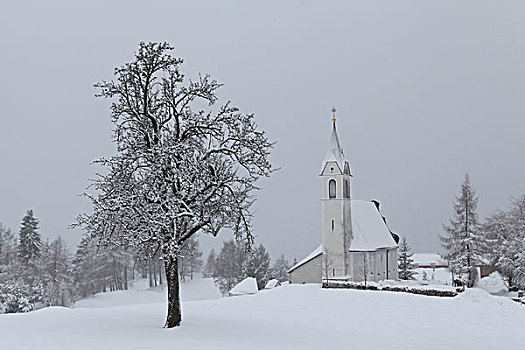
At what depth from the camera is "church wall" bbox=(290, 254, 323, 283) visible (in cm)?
5231

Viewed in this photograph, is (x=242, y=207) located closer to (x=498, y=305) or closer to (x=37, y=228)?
(x=498, y=305)

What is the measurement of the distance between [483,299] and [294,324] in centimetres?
1076

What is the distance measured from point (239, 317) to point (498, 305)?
12075 millimetres

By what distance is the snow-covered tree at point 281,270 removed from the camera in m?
94.3

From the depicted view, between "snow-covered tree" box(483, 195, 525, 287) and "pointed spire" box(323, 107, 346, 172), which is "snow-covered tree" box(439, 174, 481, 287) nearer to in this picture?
"snow-covered tree" box(483, 195, 525, 287)

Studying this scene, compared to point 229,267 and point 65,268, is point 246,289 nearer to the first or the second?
point 65,268

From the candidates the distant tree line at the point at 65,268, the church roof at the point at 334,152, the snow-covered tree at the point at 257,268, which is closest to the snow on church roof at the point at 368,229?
the church roof at the point at 334,152

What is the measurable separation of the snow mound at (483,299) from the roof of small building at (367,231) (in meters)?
25.8

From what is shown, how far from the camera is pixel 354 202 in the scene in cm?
5759

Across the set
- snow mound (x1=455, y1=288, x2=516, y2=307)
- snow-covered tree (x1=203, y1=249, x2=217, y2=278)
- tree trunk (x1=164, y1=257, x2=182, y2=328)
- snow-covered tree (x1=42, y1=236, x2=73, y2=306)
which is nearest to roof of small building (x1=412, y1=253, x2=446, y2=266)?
snow-covered tree (x1=203, y1=249, x2=217, y2=278)

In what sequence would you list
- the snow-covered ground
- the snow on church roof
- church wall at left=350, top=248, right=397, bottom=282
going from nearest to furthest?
the snow-covered ground, church wall at left=350, top=248, right=397, bottom=282, the snow on church roof

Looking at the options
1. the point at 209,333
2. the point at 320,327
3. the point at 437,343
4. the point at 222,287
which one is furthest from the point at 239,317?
the point at 222,287

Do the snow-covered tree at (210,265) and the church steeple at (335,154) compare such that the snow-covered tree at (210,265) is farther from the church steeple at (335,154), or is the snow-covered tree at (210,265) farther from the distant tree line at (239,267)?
the church steeple at (335,154)

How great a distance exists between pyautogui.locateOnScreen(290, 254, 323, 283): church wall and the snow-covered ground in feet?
74.3
